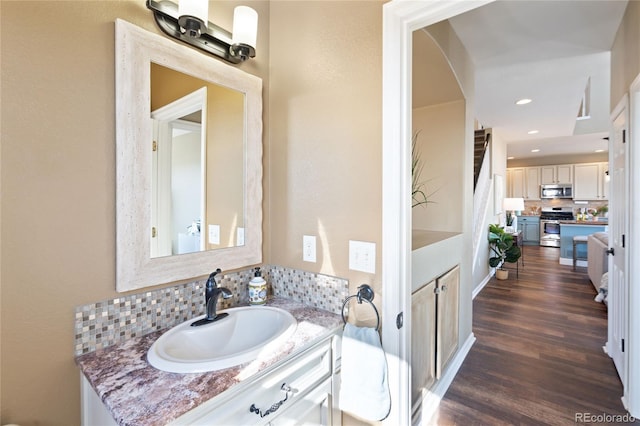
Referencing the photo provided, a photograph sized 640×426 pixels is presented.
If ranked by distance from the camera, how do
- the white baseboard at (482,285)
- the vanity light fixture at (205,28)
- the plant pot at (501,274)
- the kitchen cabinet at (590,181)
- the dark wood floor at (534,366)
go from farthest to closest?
the kitchen cabinet at (590,181)
the plant pot at (501,274)
the white baseboard at (482,285)
the dark wood floor at (534,366)
the vanity light fixture at (205,28)

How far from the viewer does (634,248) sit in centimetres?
187

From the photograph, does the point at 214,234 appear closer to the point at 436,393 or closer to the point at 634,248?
the point at 436,393

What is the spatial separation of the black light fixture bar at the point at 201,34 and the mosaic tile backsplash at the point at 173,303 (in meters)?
1.04

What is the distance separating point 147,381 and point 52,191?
66cm

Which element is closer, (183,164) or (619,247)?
(183,164)

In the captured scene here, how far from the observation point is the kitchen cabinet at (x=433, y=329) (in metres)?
1.68

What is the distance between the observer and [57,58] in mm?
932

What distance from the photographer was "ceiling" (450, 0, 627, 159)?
6.61 feet

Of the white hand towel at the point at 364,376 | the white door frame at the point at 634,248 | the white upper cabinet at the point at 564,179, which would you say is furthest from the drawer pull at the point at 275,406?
the white upper cabinet at the point at 564,179

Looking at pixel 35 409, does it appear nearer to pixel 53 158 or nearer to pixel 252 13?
pixel 53 158

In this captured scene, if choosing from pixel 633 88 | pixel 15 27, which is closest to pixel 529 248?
pixel 633 88

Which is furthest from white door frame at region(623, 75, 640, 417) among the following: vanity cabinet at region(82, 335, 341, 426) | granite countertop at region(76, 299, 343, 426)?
granite countertop at region(76, 299, 343, 426)

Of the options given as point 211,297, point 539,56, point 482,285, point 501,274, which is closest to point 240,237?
point 211,297

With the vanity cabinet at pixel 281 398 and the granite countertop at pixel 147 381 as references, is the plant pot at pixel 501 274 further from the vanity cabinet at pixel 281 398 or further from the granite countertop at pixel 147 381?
the granite countertop at pixel 147 381
